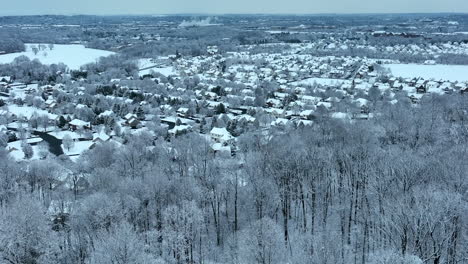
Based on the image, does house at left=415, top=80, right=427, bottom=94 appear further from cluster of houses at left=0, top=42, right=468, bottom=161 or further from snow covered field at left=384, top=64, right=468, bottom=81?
snow covered field at left=384, top=64, right=468, bottom=81

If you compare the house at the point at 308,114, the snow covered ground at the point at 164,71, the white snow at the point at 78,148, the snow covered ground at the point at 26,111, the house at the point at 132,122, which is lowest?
the white snow at the point at 78,148

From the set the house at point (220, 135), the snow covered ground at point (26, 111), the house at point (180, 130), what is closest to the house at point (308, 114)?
the house at point (220, 135)

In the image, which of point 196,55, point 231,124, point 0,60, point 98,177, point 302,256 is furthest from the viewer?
point 196,55

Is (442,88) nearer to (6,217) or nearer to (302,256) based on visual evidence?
(302,256)

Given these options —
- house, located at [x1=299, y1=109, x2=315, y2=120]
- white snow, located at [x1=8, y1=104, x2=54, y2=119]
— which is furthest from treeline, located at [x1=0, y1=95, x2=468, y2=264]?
white snow, located at [x1=8, y1=104, x2=54, y2=119]

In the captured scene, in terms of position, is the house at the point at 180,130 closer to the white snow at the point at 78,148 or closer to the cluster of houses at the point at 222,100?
the cluster of houses at the point at 222,100

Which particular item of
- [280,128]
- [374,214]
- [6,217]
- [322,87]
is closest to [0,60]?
[322,87]
